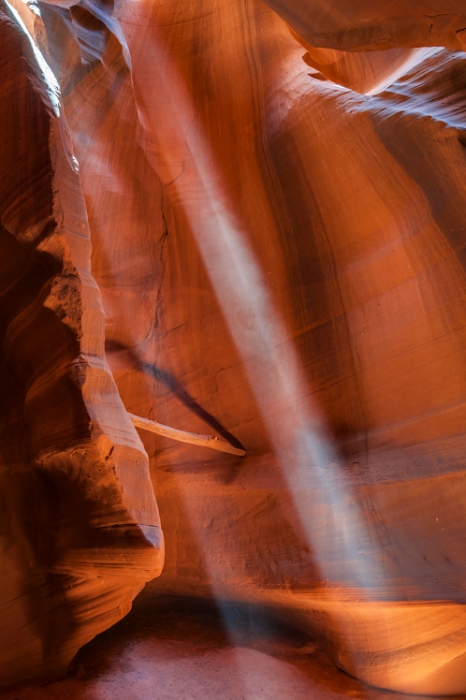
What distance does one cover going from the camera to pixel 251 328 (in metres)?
3.77

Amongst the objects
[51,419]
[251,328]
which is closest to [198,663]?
[51,419]

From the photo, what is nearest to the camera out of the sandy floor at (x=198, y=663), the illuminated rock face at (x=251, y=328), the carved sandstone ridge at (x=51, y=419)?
the carved sandstone ridge at (x=51, y=419)

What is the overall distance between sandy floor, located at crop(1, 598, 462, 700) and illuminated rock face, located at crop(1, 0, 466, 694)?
176 mm

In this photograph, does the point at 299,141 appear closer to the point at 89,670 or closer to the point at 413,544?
the point at 413,544

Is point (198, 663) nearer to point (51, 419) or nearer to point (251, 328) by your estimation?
point (51, 419)

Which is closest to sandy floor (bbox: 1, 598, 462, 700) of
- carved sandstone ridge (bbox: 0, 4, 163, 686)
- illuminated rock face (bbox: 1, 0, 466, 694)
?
illuminated rock face (bbox: 1, 0, 466, 694)

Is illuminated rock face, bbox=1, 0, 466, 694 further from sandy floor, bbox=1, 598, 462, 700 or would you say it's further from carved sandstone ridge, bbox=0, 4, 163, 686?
sandy floor, bbox=1, 598, 462, 700

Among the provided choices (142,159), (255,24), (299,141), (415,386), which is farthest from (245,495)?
(255,24)

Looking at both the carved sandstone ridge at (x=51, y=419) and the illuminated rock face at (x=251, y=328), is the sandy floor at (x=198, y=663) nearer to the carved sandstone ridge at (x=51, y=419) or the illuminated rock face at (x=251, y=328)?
the illuminated rock face at (x=251, y=328)

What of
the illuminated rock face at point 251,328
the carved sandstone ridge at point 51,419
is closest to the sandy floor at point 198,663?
the illuminated rock face at point 251,328

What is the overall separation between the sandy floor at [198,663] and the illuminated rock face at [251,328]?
0.58 ft

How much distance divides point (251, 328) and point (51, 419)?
5.43ft

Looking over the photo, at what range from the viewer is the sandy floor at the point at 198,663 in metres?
3.06

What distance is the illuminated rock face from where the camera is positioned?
2533mm
